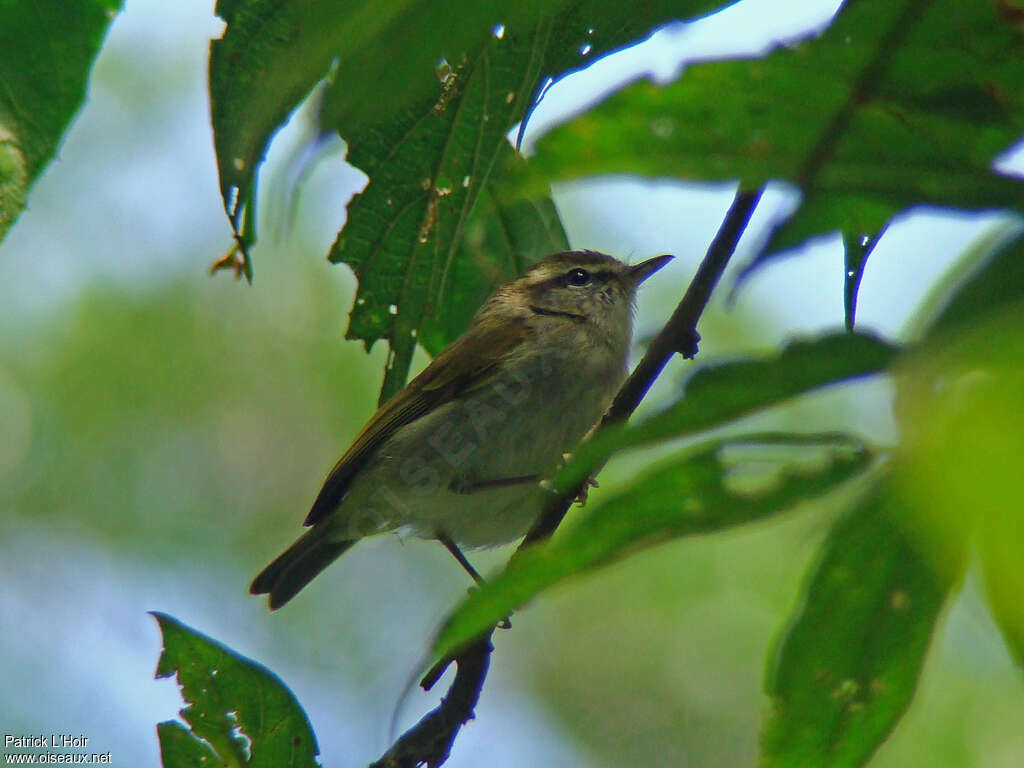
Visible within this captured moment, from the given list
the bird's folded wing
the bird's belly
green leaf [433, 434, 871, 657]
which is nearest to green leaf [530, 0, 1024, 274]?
green leaf [433, 434, 871, 657]

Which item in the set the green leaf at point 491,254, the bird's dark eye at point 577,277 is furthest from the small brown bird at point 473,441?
the green leaf at point 491,254

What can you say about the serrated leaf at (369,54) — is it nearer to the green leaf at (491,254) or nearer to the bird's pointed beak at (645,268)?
→ the green leaf at (491,254)

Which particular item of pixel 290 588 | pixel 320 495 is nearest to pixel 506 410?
pixel 320 495

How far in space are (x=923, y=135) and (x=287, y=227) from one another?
0.60 m

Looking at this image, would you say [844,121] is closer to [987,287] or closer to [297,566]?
[987,287]

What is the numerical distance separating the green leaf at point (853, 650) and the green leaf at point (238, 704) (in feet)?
3.33

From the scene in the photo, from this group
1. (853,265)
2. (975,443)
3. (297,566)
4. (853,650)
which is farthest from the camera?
(297,566)

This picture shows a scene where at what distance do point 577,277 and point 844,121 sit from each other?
191 inches

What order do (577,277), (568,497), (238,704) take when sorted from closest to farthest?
(238,704)
(568,497)
(577,277)

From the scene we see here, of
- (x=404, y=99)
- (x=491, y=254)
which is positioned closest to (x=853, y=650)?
(x=404, y=99)

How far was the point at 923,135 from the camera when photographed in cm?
84

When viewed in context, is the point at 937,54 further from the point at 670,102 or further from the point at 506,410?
the point at 506,410

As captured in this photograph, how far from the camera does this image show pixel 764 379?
77 centimetres

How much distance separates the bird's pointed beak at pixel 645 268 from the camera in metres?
5.34
